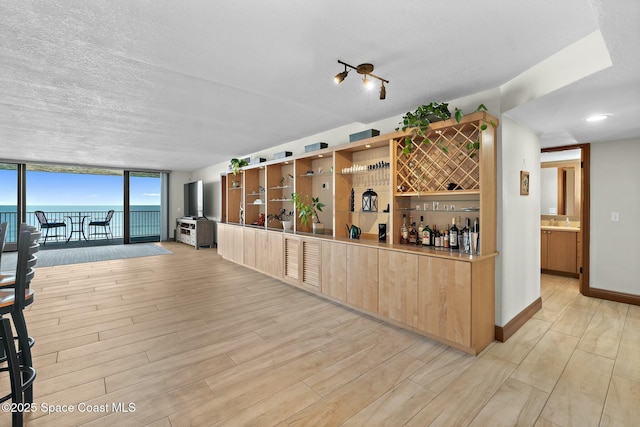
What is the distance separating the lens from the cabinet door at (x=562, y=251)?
4.93 metres

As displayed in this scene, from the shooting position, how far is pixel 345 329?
3.00m

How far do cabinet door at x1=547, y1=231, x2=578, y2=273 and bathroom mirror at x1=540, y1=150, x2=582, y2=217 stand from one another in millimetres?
751

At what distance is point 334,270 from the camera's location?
375cm

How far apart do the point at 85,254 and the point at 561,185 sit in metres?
10.8

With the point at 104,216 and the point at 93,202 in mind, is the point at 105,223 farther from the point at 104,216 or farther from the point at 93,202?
the point at 93,202

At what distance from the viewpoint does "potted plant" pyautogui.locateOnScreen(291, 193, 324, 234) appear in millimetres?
4500

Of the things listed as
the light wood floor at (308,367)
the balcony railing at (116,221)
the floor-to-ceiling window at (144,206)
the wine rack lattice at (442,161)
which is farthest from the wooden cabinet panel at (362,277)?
the balcony railing at (116,221)

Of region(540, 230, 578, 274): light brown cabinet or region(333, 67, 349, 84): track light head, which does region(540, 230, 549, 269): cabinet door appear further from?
region(333, 67, 349, 84): track light head

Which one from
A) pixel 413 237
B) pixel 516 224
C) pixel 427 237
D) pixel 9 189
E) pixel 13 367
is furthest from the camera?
pixel 9 189

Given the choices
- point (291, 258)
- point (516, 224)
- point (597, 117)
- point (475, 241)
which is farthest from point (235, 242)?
point (597, 117)

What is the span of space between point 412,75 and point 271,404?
283 centimetres

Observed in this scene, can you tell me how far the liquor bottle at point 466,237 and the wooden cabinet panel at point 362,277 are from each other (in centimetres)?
89

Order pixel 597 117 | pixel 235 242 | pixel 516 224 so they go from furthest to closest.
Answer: pixel 235 242
pixel 516 224
pixel 597 117

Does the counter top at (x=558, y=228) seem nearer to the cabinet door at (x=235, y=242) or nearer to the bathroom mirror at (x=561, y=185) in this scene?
the bathroom mirror at (x=561, y=185)
